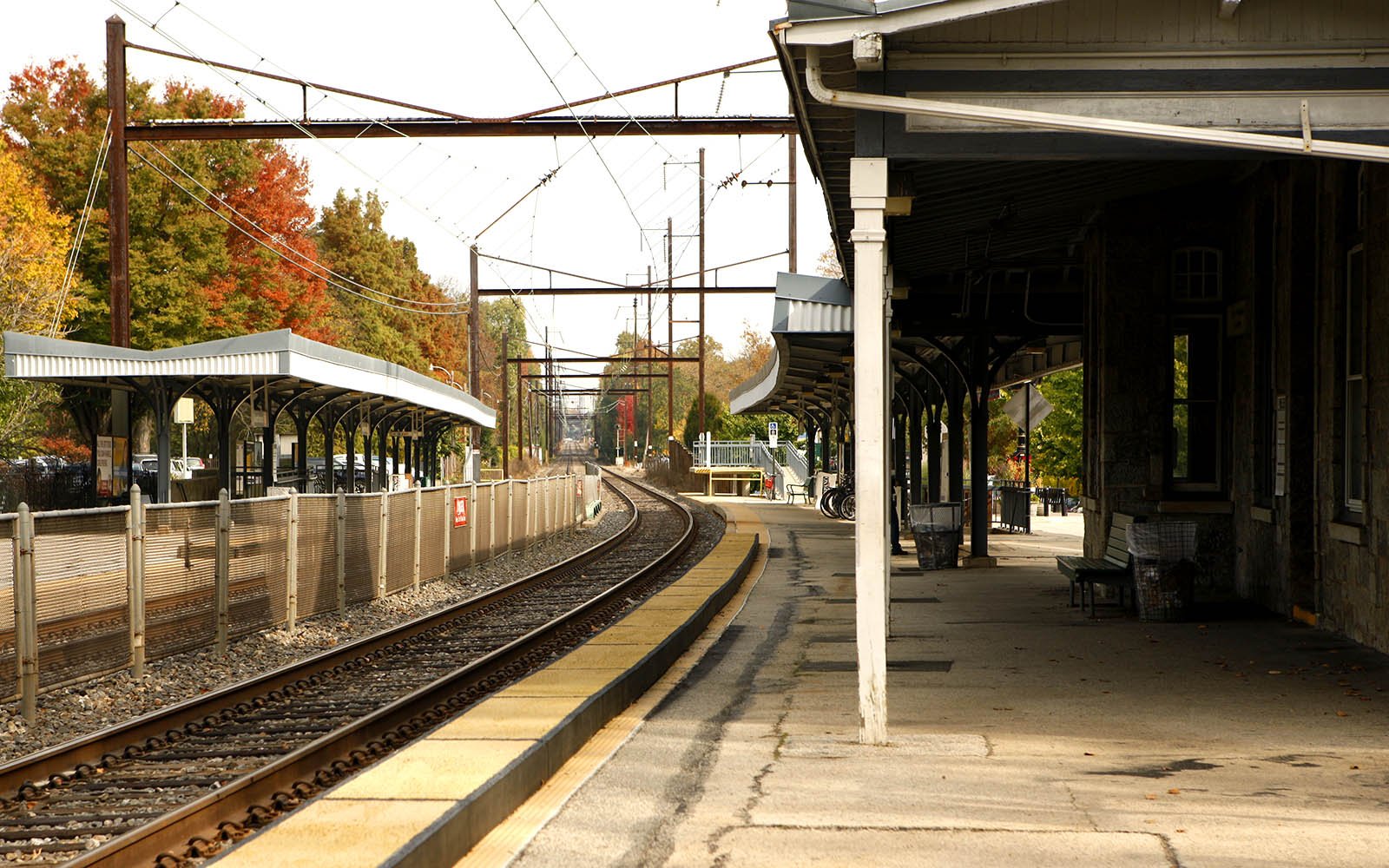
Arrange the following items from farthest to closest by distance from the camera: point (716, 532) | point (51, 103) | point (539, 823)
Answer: point (51, 103) < point (716, 532) < point (539, 823)

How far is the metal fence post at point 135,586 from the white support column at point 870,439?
622 centimetres

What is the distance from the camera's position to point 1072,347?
24906 mm

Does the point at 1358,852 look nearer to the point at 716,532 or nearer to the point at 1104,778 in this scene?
the point at 1104,778

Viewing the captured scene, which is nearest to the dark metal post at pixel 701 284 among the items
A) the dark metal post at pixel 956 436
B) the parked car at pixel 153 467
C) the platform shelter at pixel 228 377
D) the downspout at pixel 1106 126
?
the parked car at pixel 153 467

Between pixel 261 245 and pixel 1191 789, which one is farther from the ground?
pixel 261 245

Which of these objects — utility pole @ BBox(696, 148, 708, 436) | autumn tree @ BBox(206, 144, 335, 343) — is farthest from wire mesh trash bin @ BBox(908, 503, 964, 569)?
utility pole @ BBox(696, 148, 708, 436)

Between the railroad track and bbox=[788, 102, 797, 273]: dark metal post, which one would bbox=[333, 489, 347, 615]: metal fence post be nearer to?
the railroad track

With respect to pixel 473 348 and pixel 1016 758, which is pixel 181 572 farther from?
pixel 473 348

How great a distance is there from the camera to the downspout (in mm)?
7605

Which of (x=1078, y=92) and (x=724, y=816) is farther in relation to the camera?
(x=1078, y=92)

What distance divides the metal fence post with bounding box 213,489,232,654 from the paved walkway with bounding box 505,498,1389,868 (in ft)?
14.6

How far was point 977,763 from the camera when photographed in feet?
24.0

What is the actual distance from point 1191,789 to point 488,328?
162 meters

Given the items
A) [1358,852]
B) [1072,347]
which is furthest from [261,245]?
[1358,852]
